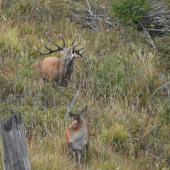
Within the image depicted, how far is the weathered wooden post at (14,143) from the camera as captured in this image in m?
4.13

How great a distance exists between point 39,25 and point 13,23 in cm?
76

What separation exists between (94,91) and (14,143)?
5.55 metres

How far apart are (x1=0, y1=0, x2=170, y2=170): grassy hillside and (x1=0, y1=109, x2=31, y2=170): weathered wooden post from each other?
126 cm

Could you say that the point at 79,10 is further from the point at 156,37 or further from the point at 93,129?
the point at 93,129

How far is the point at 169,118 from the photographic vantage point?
898 centimetres

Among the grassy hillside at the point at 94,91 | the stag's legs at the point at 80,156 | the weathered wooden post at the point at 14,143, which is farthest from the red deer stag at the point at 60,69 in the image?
the weathered wooden post at the point at 14,143

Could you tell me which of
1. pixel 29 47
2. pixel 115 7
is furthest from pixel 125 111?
pixel 115 7

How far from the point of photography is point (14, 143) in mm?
4207

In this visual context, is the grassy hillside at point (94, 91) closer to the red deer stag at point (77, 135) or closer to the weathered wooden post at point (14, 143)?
the red deer stag at point (77, 135)

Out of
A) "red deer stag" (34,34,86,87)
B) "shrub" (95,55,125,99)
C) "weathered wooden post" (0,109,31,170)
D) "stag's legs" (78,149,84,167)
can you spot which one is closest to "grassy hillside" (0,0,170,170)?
"shrub" (95,55,125,99)

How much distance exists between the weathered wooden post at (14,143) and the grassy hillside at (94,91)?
49.8 inches

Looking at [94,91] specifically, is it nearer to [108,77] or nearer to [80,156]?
[108,77]

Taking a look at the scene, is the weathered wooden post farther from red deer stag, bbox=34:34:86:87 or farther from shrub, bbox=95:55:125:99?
red deer stag, bbox=34:34:86:87

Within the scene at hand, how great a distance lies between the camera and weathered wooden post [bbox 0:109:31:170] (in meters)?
4.13
